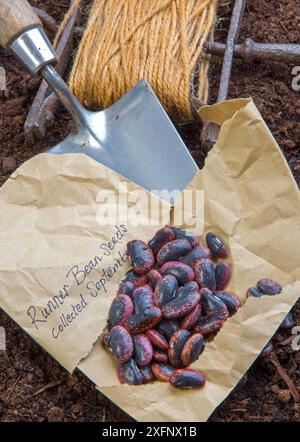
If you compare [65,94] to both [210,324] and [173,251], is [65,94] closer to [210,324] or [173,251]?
[173,251]

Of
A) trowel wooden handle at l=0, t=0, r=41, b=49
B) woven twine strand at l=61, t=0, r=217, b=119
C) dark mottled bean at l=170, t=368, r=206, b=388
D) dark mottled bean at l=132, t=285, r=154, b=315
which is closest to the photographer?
dark mottled bean at l=170, t=368, r=206, b=388

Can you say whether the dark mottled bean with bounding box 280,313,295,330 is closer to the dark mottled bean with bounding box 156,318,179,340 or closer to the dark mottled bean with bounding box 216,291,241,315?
the dark mottled bean with bounding box 216,291,241,315

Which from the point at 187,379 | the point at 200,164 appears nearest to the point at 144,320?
the point at 187,379

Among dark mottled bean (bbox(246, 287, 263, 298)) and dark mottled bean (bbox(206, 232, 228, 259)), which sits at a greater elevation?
dark mottled bean (bbox(206, 232, 228, 259))

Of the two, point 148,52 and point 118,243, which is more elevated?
point 148,52

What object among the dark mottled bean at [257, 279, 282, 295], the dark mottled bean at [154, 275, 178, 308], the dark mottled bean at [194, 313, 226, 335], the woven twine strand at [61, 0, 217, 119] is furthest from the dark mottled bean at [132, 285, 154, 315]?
the woven twine strand at [61, 0, 217, 119]
